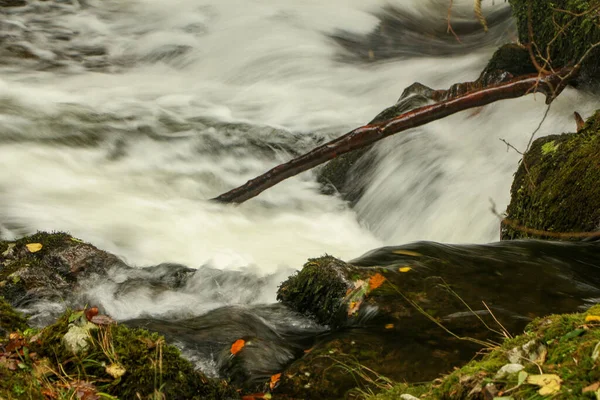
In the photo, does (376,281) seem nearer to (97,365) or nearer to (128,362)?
(128,362)

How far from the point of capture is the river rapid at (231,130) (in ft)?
24.5

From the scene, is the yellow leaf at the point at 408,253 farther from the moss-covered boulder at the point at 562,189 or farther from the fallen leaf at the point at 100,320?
the fallen leaf at the point at 100,320

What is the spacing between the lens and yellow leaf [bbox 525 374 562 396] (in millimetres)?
2012

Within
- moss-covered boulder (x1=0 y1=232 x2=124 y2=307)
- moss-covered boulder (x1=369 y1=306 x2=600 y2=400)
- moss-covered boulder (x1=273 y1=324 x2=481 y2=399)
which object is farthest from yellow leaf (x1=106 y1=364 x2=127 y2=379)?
moss-covered boulder (x1=0 y1=232 x2=124 y2=307)

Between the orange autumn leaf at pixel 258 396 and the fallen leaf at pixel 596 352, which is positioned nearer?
the fallen leaf at pixel 596 352

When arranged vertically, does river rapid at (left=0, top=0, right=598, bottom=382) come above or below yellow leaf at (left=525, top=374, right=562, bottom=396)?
below

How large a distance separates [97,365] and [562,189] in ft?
14.1

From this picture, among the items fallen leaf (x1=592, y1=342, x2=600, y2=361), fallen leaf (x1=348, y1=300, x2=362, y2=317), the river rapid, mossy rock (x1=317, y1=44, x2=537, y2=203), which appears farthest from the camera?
mossy rock (x1=317, y1=44, x2=537, y2=203)

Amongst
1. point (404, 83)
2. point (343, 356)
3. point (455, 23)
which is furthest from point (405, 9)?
point (343, 356)

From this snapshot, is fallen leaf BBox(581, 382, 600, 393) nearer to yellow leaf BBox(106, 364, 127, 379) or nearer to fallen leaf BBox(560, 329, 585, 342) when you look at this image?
fallen leaf BBox(560, 329, 585, 342)

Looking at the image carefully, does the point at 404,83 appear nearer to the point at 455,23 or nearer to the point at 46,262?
the point at 455,23

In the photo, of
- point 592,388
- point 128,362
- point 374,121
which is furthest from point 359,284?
point 374,121

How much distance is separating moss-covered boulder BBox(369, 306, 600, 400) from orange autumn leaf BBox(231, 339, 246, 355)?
143 centimetres

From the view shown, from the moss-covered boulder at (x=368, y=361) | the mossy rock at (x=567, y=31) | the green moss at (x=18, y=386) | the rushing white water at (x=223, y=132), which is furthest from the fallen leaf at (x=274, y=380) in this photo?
the mossy rock at (x=567, y=31)
